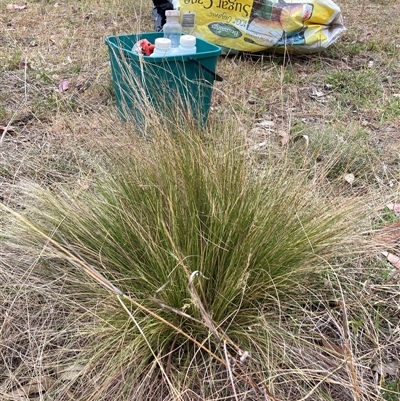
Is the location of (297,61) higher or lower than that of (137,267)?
lower

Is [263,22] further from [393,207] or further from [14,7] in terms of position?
[14,7]

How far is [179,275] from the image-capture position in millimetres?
1032

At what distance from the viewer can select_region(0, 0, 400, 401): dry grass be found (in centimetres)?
98

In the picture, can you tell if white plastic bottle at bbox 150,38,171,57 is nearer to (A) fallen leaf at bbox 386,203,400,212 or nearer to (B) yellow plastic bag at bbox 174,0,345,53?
(B) yellow plastic bag at bbox 174,0,345,53

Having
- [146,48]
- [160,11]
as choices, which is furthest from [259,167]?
[160,11]

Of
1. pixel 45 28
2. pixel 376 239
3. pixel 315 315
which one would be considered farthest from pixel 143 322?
pixel 45 28

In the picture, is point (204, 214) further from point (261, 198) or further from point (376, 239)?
point (376, 239)

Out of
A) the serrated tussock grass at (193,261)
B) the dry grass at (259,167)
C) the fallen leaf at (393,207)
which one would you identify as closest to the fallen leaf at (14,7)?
the dry grass at (259,167)

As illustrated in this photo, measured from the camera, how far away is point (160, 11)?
3168mm

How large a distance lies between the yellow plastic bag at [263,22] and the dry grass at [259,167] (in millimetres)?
125

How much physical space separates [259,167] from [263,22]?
1771mm

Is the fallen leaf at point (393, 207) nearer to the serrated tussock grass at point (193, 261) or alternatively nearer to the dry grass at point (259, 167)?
the dry grass at point (259, 167)

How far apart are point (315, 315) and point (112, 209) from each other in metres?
0.56

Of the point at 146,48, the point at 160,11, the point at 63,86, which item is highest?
the point at 146,48
